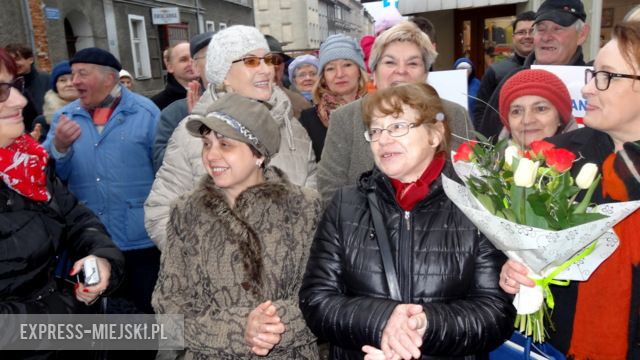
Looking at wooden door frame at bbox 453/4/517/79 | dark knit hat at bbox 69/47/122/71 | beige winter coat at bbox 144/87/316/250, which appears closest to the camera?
beige winter coat at bbox 144/87/316/250

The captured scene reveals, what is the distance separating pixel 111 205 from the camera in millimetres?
3570

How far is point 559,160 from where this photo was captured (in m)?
1.68

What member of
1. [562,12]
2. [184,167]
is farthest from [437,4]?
[184,167]

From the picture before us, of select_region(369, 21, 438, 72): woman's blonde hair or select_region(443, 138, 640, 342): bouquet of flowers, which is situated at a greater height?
select_region(369, 21, 438, 72): woman's blonde hair

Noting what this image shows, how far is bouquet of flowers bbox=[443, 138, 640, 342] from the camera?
1.64 meters

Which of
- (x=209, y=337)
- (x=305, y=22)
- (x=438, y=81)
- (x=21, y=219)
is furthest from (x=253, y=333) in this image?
(x=305, y=22)

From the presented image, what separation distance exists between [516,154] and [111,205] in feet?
9.26

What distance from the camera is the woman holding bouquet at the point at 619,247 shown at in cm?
188

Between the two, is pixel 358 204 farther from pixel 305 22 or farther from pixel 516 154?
pixel 305 22

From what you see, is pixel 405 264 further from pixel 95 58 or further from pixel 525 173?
pixel 95 58

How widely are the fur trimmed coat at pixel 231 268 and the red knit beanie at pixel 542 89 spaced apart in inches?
58.4

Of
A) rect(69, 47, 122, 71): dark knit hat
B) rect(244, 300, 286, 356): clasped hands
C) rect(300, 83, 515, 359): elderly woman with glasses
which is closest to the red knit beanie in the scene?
rect(300, 83, 515, 359): elderly woman with glasses

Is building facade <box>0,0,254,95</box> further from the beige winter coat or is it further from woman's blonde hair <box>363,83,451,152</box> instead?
woman's blonde hair <box>363,83,451,152</box>

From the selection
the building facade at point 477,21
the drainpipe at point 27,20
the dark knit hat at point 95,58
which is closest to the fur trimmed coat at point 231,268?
the dark knit hat at point 95,58
